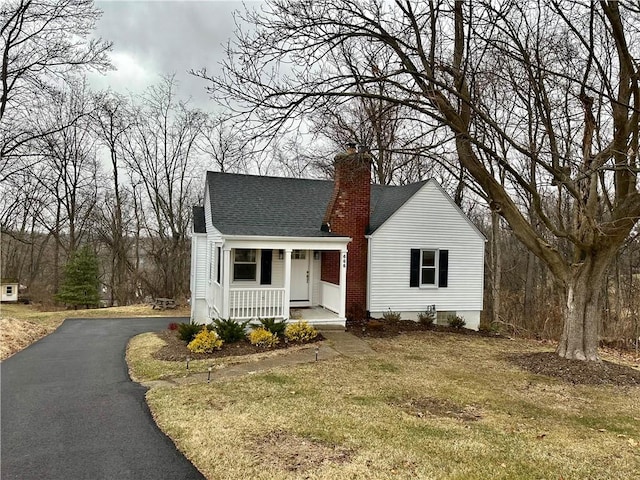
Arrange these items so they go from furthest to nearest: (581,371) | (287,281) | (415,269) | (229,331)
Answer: (415,269) → (287,281) → (229,331) → (581,371)

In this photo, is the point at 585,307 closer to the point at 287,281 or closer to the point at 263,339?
the point at 287,281

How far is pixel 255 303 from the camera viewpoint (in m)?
12.1

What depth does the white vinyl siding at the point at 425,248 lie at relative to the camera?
1472 cm

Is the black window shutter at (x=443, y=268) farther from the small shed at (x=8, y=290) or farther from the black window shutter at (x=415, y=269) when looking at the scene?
the small shed at (x=8, y=290)

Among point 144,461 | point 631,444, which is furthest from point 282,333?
point 631,444

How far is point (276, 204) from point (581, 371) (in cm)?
985

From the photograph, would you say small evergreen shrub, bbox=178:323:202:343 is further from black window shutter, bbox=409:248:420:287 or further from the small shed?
the small shed

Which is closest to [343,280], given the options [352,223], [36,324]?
[352,223]

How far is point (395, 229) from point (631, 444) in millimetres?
10011

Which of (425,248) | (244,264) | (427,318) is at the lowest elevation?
(427,318)

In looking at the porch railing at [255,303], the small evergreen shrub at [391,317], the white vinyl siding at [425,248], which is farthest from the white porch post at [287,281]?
the small evergreen shrub at [391,317]

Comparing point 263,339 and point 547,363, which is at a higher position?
point 263,339

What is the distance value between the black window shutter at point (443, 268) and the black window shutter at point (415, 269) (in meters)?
0.86

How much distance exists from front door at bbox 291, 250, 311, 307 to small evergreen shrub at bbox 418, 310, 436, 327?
13.0ft
